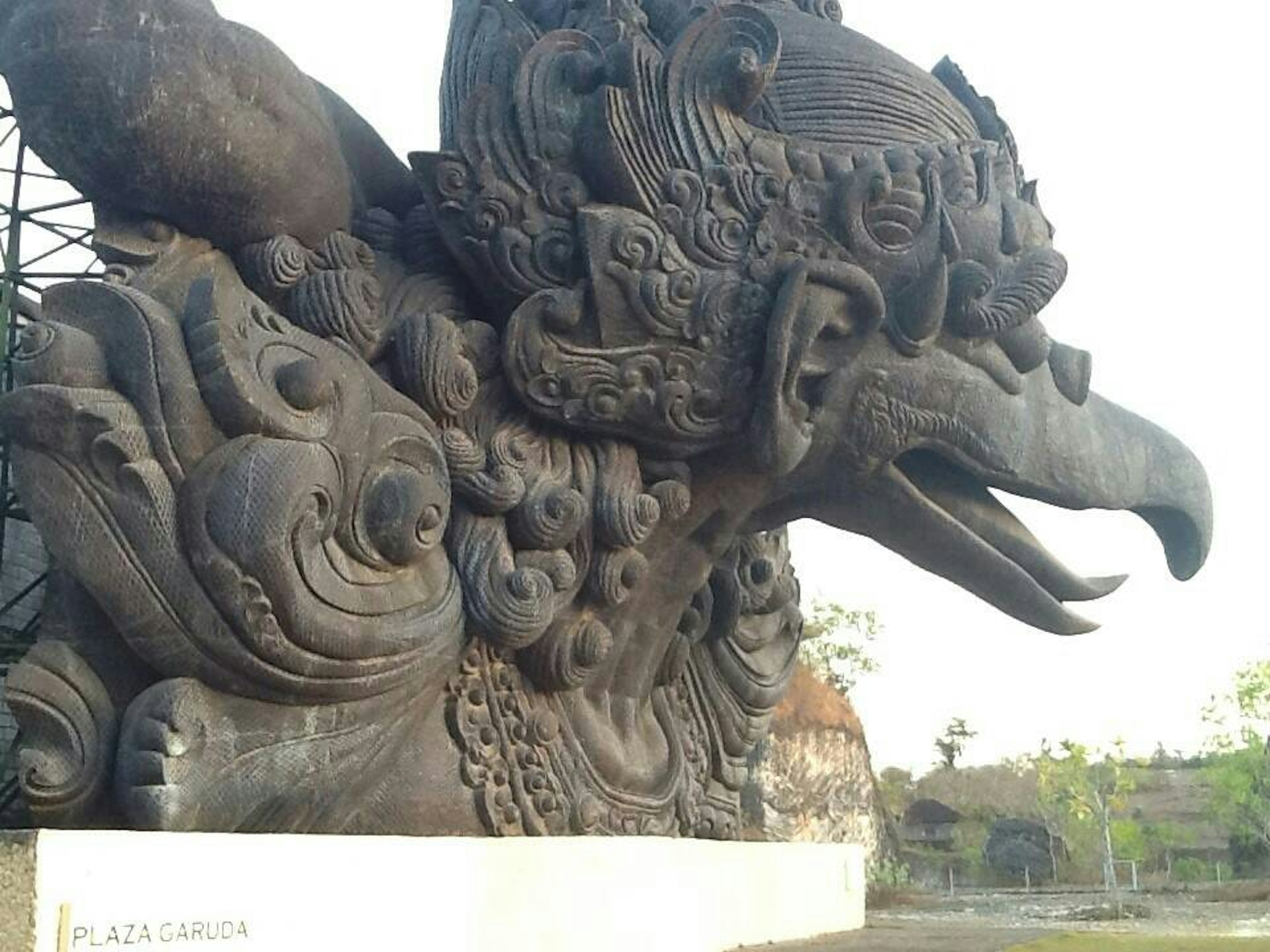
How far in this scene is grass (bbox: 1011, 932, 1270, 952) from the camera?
Result: 5.11m

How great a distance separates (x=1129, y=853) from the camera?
3155 cm

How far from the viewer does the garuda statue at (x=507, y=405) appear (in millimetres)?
3086

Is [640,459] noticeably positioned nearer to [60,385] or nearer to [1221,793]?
[60,385]

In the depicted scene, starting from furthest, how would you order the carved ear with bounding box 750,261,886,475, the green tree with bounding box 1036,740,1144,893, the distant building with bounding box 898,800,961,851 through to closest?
1. the distant building with bounding box 898,800,961,851
2. the green tree with bounding box 1036,740,1144,893
3. the carved ear with bounding box 750,261,886,475

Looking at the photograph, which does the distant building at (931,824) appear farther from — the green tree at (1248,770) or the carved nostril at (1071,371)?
the carved nostril at (1071,371)

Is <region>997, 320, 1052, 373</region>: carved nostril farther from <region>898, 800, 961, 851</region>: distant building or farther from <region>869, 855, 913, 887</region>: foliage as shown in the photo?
<region>898, 800, 961, 851</region>: distant building

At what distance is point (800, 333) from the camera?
397 centimetres

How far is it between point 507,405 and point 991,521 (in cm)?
169

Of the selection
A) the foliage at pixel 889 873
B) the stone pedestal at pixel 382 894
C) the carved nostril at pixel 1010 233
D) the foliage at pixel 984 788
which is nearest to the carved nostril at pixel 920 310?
the carved nostril at pixel 1010 233

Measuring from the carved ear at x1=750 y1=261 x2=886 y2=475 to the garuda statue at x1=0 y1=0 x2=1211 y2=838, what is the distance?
0.04 feet

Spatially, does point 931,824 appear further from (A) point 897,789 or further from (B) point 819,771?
(B) point 819,771

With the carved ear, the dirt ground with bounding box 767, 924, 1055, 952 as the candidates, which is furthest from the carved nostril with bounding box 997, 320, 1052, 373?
the dirt ground with bounding box 767, 924, 1055, 952

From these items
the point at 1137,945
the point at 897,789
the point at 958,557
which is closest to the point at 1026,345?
the point at 958,557

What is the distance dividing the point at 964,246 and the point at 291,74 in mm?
2062
